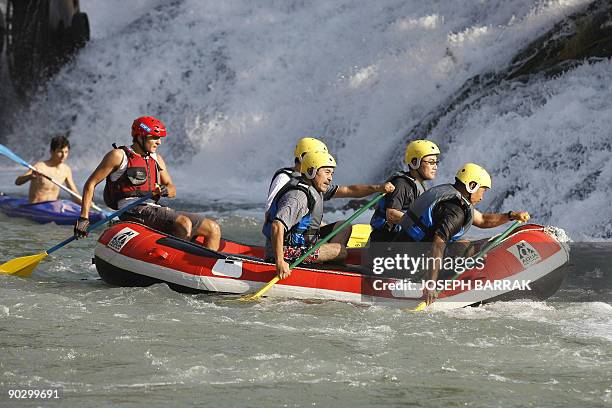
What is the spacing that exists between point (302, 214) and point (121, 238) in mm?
1605

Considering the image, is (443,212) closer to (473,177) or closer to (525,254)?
(473,177)

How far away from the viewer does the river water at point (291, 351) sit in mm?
6016

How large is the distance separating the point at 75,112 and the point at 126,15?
2.85 metres

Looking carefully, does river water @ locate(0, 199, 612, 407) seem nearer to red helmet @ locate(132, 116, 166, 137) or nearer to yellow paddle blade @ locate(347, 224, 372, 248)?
yellow paddle blade @ locate(347, 224, 372, 248)

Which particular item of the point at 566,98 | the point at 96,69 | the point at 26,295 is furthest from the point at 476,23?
the point at 26,295

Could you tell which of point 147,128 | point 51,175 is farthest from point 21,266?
point 51,175

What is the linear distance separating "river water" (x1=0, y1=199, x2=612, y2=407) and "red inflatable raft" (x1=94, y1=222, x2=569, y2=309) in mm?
106

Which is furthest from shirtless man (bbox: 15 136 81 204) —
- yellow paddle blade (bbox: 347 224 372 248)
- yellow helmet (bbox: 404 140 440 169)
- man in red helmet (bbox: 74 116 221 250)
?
yellow helmet (bbox: 404 140 440 169)

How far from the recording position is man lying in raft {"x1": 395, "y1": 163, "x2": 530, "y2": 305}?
773cm

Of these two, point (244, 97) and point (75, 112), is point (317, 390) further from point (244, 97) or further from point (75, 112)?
point (75, 112)

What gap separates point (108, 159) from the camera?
339 inches

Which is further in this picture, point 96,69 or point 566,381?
point 96,69

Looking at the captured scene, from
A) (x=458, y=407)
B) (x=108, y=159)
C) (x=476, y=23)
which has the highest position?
(x=476, y=23)

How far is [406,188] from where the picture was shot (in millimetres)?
8328
